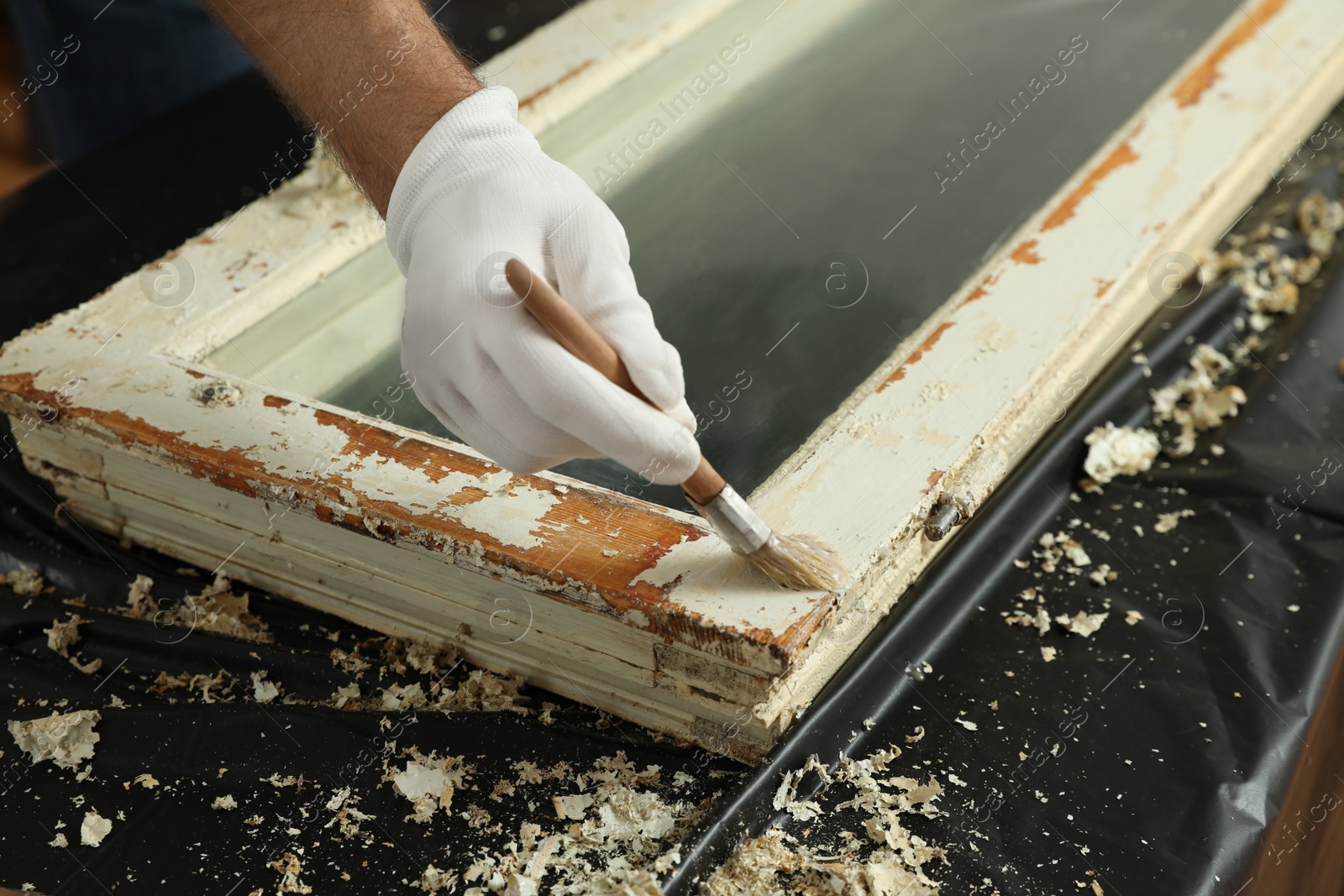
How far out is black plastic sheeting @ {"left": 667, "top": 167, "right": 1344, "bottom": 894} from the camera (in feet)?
3.37

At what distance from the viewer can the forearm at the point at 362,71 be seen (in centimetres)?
109

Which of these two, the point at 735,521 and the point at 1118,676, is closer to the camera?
the point at 735,521

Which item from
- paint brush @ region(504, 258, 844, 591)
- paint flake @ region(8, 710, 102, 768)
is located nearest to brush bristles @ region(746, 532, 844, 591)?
paint brush @ region(504, 258, 844, 591)

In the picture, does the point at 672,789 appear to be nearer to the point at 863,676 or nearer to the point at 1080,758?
the point at 863,676

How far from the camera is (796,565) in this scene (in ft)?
3.23

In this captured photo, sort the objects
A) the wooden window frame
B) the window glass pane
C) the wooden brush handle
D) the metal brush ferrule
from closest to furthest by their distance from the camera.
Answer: the wooden brush handle < the metal brush ferrule < the wooden window frame < the window glass pane

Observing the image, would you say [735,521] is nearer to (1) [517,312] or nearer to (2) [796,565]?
(2) [796,565]

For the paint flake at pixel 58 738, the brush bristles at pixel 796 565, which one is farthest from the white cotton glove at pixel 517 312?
the paint flake at pixel 58 738

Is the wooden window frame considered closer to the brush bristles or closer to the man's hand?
the brush bristles

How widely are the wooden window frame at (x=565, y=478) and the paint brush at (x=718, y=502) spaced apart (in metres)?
0.02

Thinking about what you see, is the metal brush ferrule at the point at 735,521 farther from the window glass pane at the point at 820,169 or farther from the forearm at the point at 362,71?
the forearm at the point at 362,71

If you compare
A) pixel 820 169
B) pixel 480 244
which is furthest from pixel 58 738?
pixel 820 169

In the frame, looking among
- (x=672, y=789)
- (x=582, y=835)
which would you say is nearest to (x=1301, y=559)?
(x=672, y=789)

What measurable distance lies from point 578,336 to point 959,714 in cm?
61
